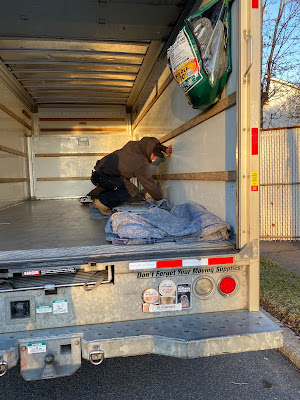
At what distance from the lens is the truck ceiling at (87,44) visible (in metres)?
3.48

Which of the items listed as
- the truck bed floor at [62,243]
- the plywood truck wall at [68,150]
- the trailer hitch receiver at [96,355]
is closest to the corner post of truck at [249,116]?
the truck bed floor at [62,243]

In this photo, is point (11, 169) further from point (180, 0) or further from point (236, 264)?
point (236, 264)

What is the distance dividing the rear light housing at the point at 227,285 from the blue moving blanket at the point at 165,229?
12.4 inches

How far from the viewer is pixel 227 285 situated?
Answer: 7.29ft

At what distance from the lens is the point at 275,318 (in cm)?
336

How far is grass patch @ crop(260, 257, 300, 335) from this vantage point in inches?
129

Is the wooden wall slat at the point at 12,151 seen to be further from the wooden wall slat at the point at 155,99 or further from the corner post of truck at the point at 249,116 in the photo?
the corner post of truck at the point at 249,116

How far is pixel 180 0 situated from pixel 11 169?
4254 millimetres

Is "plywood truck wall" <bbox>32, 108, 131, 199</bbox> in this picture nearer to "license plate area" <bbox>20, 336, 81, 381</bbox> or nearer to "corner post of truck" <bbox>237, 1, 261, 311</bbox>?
"corner post of truck" <bbox>237, 1, 261, 311</bbox>

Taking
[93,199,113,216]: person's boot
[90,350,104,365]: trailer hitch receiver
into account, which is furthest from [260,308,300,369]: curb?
[93,199,113,216]: person's boot

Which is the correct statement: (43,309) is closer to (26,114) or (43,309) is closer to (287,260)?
(287,260)

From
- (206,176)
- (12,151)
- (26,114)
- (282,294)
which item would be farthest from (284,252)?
(26,114)

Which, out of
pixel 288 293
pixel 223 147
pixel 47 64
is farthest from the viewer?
pixel 47 64

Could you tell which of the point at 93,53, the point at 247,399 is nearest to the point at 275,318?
the point at 247,399
